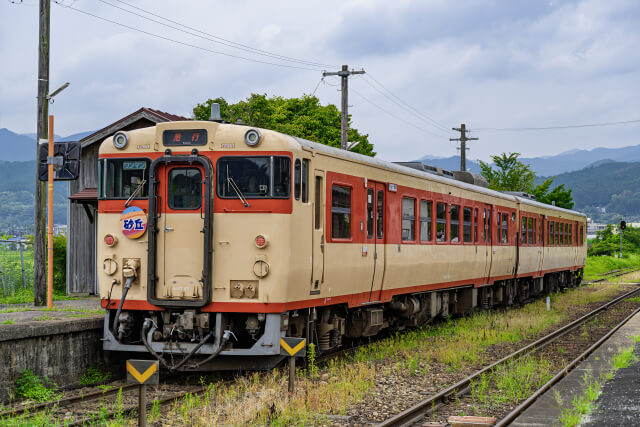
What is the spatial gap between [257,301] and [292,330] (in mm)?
1090

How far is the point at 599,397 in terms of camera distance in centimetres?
902

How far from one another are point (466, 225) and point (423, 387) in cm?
750

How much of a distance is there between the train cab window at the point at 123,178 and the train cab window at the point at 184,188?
340 millimetres

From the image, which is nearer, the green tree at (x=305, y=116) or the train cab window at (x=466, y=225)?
the train cab window at (x=466, y=225)

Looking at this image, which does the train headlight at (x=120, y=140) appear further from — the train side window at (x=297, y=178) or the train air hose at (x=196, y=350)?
the train air hose at (x=196, y=350)

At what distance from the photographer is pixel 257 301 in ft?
31.9

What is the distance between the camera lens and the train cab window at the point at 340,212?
1112 centimetres

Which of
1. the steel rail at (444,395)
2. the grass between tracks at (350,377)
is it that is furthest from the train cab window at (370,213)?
the steel rail at (444,395)

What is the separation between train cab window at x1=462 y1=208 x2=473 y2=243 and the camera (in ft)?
56.0

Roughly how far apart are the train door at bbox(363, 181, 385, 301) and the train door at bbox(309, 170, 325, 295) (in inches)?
64.4

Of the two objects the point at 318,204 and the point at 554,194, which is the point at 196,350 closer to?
the point at 318,204

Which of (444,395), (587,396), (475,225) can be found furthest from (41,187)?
(587,396)

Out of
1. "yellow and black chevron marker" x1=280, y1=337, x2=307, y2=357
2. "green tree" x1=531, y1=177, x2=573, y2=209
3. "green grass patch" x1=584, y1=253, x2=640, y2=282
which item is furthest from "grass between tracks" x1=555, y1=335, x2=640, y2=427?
"green tree" x1=531, y1=177, x2=573, y2=209

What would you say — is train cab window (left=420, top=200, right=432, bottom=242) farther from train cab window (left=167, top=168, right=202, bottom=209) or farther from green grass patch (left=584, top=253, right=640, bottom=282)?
green grass patch (left=584, top=253, right=640, bottom=282)
